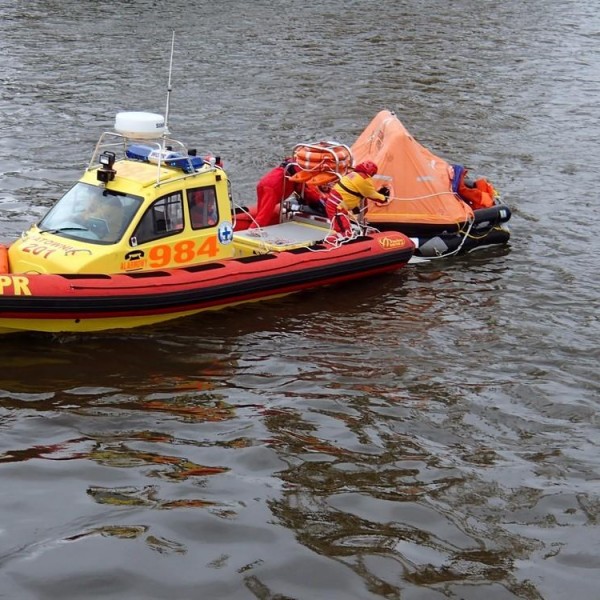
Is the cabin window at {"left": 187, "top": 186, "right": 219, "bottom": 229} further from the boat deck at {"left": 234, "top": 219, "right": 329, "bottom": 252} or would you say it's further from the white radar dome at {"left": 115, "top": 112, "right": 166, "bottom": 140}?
the boat deck at {"left": 234, "top": 219, "right": 329, "bottom": 252}

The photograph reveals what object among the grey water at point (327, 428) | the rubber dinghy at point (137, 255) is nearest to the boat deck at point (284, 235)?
the rubber dinghy at point (137, 255)

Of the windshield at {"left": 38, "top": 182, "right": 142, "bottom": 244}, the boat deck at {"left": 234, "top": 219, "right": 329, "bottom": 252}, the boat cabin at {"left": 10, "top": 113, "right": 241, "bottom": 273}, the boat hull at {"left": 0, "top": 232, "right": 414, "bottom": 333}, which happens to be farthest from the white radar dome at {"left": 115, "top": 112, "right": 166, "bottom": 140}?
the boat deck at {"left": 234, "top": 219, "right": 329, "bottom": 252}

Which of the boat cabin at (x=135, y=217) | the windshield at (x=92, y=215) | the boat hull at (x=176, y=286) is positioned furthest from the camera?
the windshield at (x=92, y=215)

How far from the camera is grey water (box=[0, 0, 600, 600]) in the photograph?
24.2 feet

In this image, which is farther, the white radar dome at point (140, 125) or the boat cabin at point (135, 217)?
the white radar dome at point (140, 125)

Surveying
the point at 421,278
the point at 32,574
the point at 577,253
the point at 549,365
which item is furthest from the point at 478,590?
the point at 577,253

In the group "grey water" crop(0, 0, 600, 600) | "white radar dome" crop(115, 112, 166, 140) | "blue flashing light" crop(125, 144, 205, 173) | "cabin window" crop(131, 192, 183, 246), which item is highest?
"white radar dome" crop(115, 112, 166, 140)

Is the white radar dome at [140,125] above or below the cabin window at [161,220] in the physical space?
above

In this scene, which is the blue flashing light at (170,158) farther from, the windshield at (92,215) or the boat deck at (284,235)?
the boat deck at (284,235)

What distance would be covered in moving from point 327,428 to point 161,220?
131 inches

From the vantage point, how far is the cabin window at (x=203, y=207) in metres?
11.9

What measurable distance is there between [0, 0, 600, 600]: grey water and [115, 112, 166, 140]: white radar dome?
6.91 feet

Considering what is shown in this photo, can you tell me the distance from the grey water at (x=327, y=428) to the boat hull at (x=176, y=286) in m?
0.25

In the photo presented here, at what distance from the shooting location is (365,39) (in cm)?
3019
